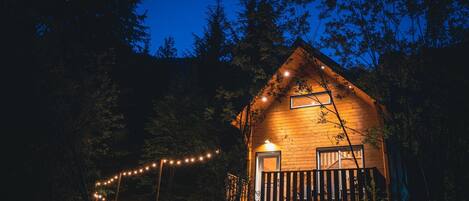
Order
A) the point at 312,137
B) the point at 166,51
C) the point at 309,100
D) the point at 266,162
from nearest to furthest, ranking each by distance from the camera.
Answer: the point at 312,137 < the point at 309,100 < the point at 266,162 < the point at 166,51

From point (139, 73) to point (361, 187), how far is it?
15.9 m

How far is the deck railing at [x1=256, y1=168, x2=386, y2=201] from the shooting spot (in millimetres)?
7016

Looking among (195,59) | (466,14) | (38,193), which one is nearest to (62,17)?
(195,59)

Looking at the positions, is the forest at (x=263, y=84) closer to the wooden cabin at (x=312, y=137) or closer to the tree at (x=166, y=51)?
the wooden cabin at (x=312, y=137)

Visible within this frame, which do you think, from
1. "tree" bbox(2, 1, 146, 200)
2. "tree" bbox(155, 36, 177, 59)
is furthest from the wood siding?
"tree" bbox(155, 36, 177, 59)

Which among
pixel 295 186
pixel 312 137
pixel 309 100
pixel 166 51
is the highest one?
pixel 166 51

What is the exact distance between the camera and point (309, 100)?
9.91m

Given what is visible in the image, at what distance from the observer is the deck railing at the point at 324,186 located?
7.02 m

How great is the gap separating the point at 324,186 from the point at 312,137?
1.80 m

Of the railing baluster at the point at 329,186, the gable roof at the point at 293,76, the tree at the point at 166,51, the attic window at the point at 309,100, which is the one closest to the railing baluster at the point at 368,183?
the railing baluster at the point at 329,186

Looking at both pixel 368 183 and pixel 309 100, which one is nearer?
pixel 368 183

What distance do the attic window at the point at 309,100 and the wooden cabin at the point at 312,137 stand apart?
0.03 m

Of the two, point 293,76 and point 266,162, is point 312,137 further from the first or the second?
point 293,76

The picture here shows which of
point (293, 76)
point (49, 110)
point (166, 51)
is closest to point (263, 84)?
point (293, 76)
